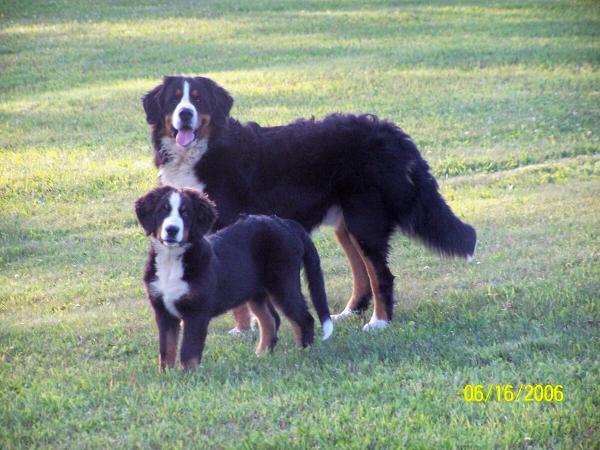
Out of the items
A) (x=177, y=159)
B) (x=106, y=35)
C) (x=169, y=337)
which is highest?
(x=177, y=159)

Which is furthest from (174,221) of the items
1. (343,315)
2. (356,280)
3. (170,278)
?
(356,280)

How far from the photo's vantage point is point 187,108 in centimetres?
805

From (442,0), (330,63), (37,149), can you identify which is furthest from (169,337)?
(442,0)

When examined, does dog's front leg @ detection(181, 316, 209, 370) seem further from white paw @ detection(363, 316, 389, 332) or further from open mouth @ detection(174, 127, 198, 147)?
open mouth @ detection(174, 127, 198, 147)

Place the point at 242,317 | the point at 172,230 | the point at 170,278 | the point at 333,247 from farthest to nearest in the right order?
the point at 333,247 < the point at 242,317 < the point at 170,278 < the point at 172,230

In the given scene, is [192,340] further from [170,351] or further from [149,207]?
[149,207]

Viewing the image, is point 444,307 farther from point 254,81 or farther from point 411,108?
point 254,81

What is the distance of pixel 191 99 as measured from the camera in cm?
815

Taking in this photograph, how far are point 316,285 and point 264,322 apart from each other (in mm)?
452

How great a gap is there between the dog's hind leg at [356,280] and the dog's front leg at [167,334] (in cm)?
196

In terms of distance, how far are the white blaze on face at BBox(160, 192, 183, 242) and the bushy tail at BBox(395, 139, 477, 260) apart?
2.14 metres

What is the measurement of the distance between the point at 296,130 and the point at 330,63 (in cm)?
1312
